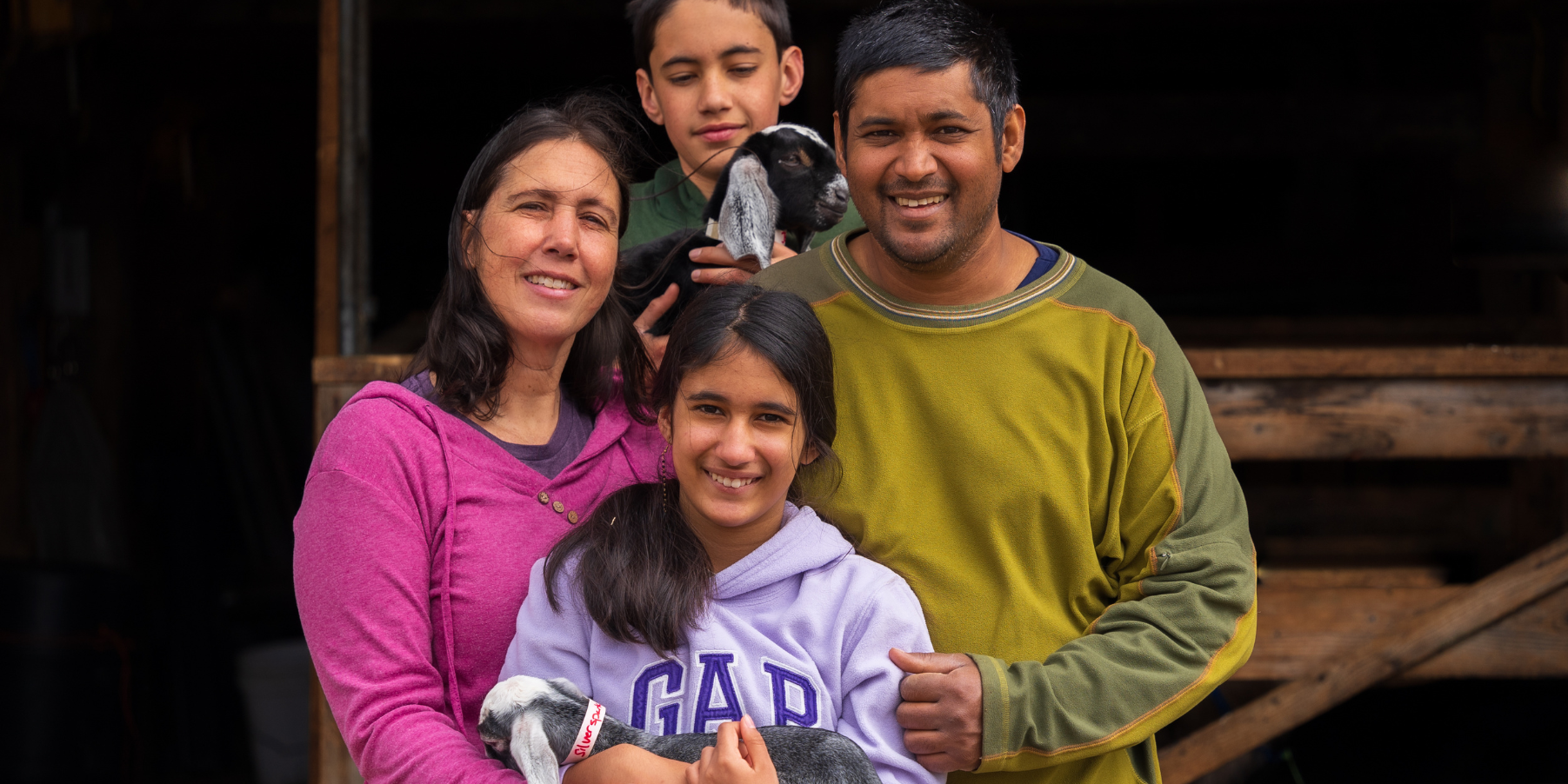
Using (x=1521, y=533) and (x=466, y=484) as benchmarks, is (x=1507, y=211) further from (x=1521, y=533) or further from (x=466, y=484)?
(x=466, y=484)

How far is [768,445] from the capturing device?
1.63 metres

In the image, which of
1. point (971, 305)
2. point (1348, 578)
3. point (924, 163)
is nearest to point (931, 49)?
point (924, 163)

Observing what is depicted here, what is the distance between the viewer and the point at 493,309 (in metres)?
1.80

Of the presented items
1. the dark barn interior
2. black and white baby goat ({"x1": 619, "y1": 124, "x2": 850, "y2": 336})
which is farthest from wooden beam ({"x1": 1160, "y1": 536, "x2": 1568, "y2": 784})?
black and white baby goat ({"x1": 619, "y1": 124, "x2": 850, "y2": 336})

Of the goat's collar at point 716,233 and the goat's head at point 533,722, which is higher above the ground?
the goat's collar at point 716,233

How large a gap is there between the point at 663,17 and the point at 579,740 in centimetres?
156

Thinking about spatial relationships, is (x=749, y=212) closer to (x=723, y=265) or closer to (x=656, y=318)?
(x=723, y=265)

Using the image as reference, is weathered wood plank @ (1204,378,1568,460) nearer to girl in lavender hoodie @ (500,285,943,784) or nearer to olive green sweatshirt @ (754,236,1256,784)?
olive green sweatshirt @ (754,236,1256,784)

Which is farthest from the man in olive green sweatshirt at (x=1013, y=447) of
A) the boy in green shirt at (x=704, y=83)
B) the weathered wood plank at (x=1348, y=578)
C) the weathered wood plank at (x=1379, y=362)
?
the weathered wood plank at (x=1348, y=578)

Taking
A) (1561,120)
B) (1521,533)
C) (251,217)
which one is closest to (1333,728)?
(1521,533)

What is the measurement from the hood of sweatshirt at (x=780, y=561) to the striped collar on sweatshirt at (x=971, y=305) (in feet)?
1.15

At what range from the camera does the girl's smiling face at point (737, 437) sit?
5.36 ft

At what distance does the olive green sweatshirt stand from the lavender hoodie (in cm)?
12

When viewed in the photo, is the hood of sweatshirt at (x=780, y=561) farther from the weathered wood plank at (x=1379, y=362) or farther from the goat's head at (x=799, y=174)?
the weathered wood plank at (x=1379, y=362)
